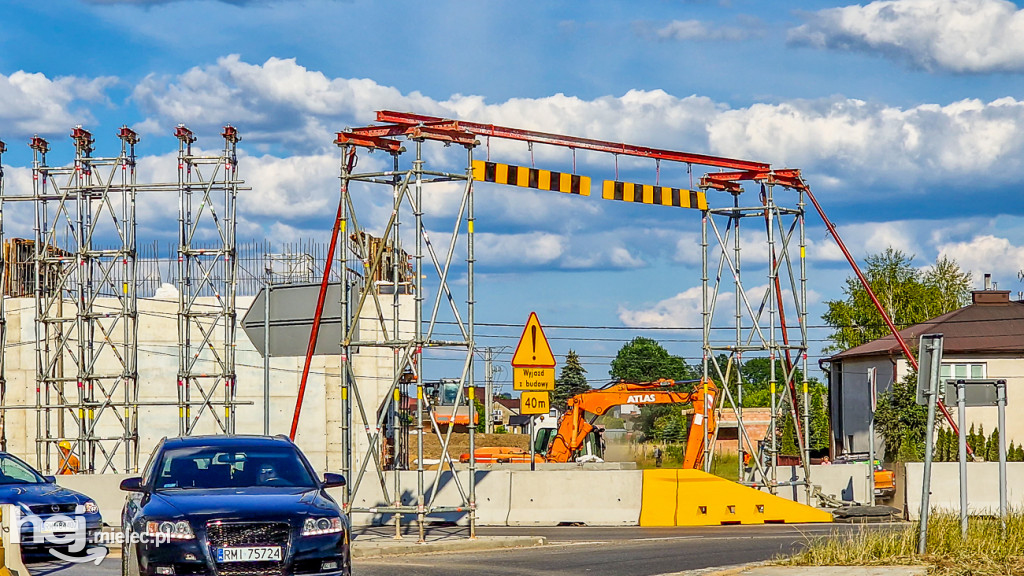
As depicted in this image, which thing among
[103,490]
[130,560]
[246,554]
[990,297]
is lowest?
[103,490]

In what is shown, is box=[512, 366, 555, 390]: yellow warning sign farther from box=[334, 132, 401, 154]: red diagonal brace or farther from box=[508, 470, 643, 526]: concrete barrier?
box=[334, 132, 401, 154]: red diagonal brace

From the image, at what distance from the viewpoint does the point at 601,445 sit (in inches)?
1660

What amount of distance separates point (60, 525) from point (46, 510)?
30 centimetres

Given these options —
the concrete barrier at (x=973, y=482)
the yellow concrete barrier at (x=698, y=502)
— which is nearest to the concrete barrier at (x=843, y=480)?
the concrete barrier at (x=973, y=482)

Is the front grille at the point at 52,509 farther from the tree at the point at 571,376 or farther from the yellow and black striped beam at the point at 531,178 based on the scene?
the tree at the point at 571,376

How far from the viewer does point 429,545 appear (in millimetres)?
18250

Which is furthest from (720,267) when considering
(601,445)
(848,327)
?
(848,327)

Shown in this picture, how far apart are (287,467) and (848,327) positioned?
235ft

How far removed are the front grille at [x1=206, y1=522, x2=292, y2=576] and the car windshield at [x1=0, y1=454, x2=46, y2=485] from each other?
8378 mm

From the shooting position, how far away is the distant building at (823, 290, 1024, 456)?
49656 mm

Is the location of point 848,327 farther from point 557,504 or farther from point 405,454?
point 557,504

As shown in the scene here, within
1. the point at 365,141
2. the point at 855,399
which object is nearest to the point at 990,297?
the point at 855,399

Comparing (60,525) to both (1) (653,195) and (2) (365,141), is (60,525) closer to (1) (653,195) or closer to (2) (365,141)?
(2) (365,141)
